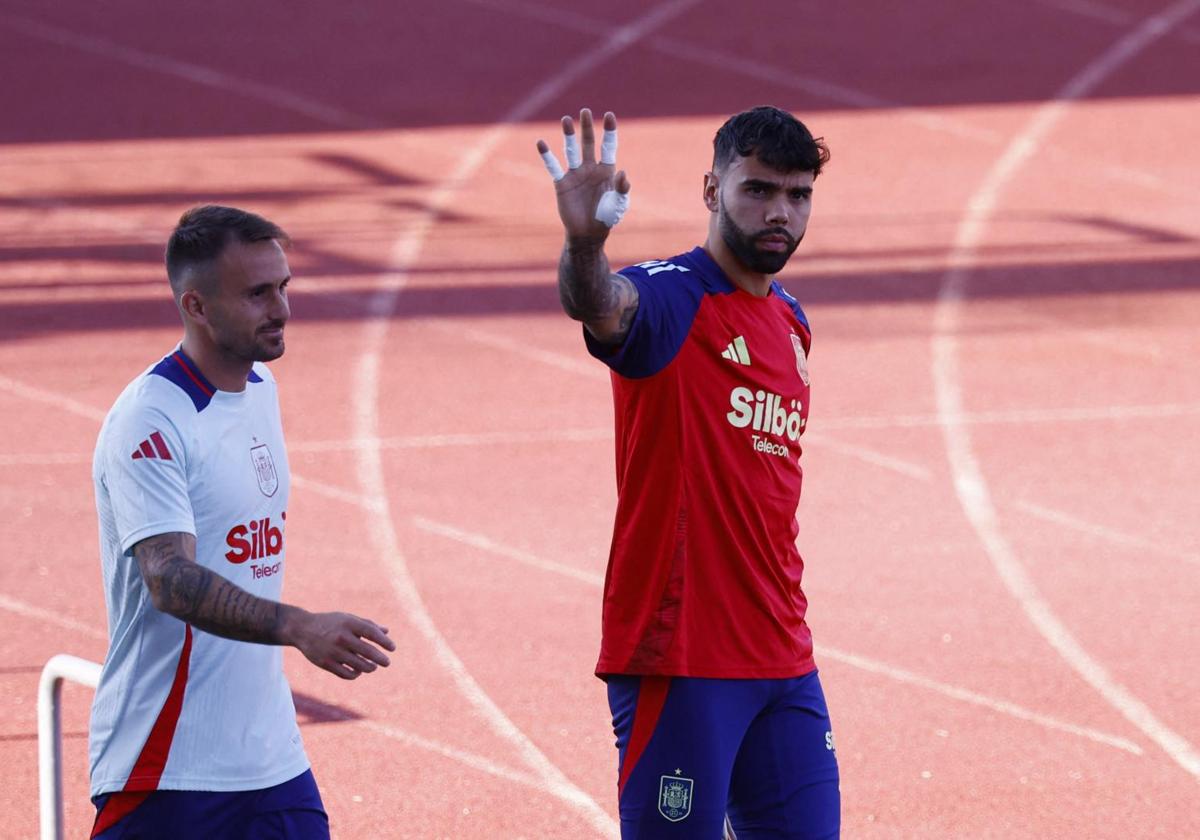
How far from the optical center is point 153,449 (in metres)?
3.25

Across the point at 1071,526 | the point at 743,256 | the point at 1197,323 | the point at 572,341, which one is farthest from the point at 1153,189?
the point at 743,256

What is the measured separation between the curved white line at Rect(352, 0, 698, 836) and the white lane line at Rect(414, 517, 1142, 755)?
443 millimetres

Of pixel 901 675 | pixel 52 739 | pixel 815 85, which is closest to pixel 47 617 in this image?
pixel 52 739

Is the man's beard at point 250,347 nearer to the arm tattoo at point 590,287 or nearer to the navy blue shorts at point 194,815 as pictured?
the arm tattoo at point 590,287

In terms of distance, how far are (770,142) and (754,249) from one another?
0.23m

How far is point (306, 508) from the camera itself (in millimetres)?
9008

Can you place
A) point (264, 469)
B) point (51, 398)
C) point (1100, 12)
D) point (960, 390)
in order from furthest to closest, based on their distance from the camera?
1. point (1100, 12)
2. point (960, 390)
3. point (51, 398)
4. point (264, 469)

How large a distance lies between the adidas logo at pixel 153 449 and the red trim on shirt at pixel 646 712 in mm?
1073

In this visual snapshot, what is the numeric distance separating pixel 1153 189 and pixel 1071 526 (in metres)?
7.21

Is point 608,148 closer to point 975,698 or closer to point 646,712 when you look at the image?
point 646,712

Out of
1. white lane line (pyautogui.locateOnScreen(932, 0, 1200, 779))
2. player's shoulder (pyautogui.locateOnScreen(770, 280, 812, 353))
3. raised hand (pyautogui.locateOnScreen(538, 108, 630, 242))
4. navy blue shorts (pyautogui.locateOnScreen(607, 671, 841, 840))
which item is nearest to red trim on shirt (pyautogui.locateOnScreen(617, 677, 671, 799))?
navy blue shorts (pyautogui.locateOnScreen(607, 671, 841, 840))

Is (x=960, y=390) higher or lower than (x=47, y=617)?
higher

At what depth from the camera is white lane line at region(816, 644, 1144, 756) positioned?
6449mm

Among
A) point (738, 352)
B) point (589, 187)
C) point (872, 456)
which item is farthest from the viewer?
point (872, 456)
